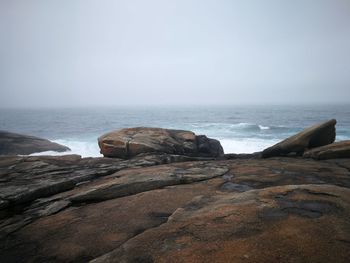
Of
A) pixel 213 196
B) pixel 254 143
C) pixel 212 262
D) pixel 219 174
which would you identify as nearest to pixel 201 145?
pixel 219 174

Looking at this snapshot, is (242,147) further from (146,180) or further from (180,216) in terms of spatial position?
(180,216)

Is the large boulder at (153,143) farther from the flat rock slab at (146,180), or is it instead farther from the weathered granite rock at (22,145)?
the weathered granite rock at (22,145)

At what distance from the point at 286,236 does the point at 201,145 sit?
11.4 metres

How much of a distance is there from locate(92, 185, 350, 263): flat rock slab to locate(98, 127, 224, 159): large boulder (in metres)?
8.14

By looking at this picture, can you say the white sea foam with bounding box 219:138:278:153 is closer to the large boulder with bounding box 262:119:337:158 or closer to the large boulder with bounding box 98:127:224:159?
the large boulder with bounding box 98:127:224:159

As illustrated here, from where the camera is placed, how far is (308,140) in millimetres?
12422

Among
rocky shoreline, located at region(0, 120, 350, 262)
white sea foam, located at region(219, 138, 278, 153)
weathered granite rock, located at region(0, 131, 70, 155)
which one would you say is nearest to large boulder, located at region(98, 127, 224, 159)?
rocky shoreline, located at region(0, 120, 350, 262)

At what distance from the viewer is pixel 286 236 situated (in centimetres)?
388

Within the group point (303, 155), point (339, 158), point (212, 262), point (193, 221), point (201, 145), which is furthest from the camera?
point (201, 145)

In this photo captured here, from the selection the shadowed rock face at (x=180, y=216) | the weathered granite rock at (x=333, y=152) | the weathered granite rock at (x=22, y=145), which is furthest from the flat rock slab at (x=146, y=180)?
the weathered granite rock at (x=22, y=145)

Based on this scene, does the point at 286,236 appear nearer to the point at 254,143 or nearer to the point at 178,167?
the point at 178,167

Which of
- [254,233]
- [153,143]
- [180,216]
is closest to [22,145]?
[153,143]

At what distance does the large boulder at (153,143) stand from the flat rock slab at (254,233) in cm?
814

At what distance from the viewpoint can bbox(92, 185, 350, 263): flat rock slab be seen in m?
3.53
